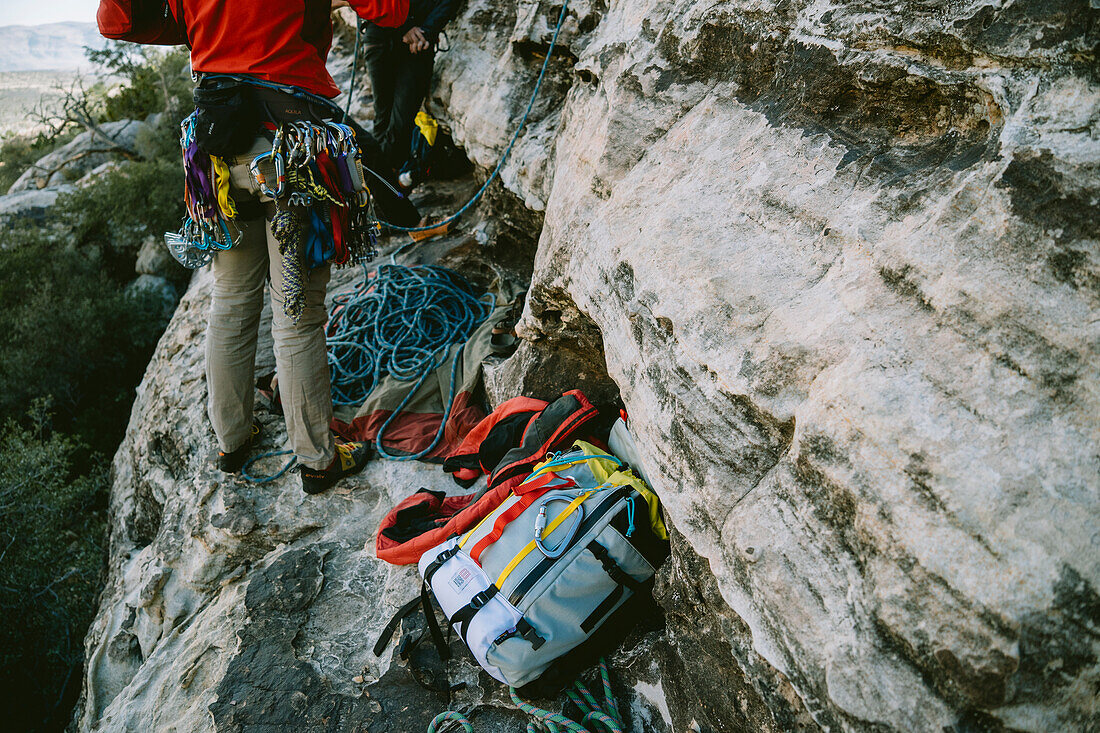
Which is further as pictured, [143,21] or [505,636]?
[143,21]

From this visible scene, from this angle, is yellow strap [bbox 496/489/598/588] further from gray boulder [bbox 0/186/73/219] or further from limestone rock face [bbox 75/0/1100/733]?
gray boulder [bbox 0/186/73/219]

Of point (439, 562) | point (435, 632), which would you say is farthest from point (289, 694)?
point (439, 562)

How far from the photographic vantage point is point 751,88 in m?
2.10

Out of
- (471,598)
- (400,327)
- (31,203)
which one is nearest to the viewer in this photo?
(471,598)

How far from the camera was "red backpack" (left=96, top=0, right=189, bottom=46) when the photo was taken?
2576 millimetres

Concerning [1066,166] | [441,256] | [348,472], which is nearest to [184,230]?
[348,472]

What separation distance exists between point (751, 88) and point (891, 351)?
1163 millimetres

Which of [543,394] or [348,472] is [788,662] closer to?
[543,394]

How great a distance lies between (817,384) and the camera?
1.54 meters

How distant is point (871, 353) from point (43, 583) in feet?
22.0

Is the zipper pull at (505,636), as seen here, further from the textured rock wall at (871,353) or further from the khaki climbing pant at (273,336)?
the khaki climbing pant at (273,336)

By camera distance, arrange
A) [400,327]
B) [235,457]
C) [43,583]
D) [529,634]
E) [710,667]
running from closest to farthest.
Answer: [710,667]
[529,634]
[235,457]
[400,327]
[43,583]

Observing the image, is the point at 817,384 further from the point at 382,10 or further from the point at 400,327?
the point at 400,327

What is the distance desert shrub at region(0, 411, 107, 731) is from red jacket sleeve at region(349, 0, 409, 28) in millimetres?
4779
